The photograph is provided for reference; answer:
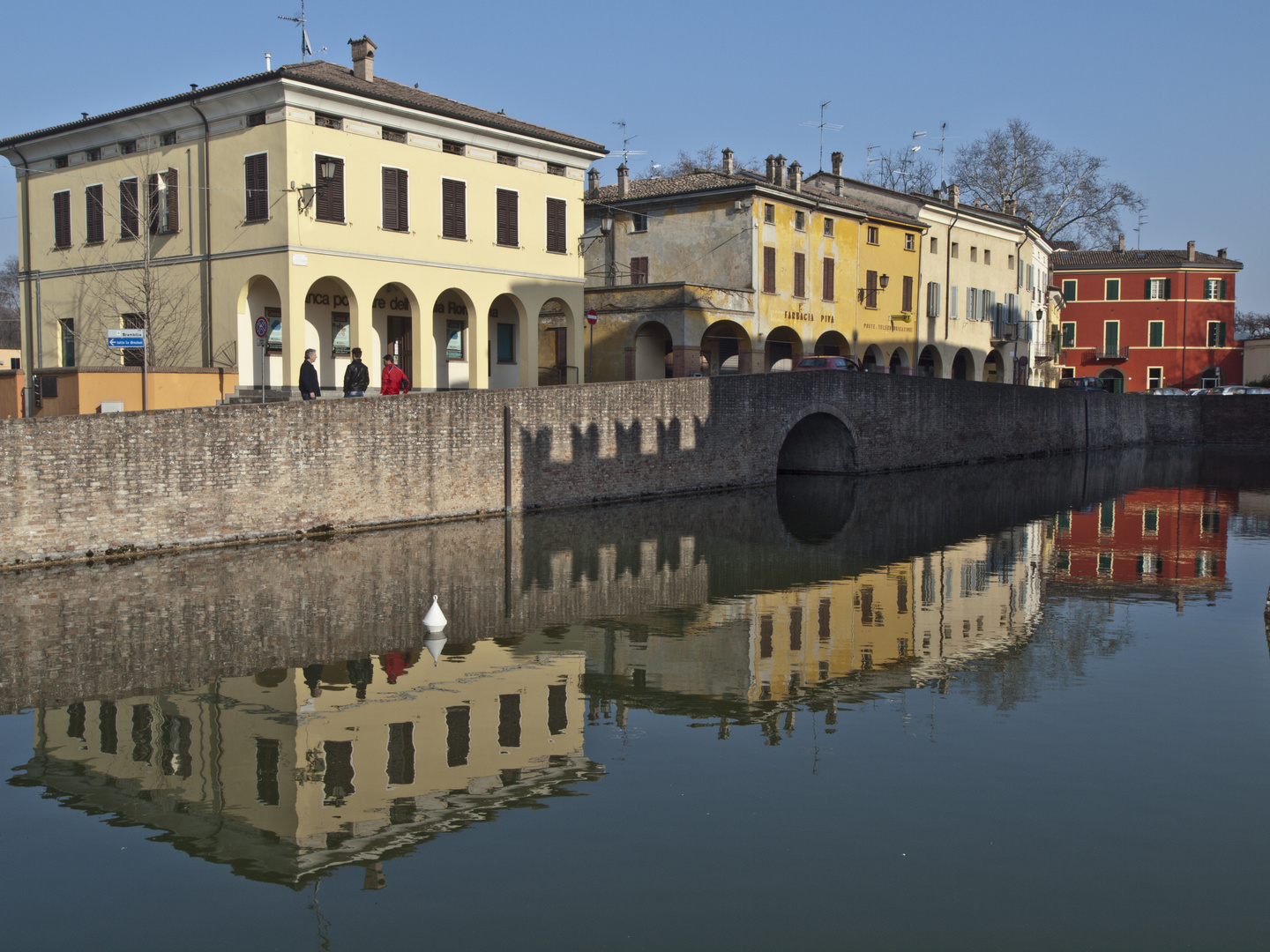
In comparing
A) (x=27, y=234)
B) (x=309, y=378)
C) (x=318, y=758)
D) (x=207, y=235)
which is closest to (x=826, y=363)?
(x=207, y=235)

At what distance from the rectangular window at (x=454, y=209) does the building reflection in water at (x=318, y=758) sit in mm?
18773

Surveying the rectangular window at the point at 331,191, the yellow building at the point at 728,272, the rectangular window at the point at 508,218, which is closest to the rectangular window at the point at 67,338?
the rectangular window at the point at 331,191

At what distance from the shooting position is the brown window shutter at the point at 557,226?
103 ft

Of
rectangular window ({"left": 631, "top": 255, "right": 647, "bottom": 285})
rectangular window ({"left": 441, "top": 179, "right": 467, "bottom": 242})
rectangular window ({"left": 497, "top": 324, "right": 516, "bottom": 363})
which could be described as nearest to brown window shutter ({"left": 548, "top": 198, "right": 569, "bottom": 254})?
rectangular window ({"left": 497, "top": 324, "right": 516, "bottom": 363})

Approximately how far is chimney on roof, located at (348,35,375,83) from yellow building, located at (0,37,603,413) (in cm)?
6

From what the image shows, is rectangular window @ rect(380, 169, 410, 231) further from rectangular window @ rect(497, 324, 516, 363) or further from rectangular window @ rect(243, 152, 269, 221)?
rectangular window @ rect(497, 324, 516, 363)

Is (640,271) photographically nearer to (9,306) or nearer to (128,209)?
(128,209)

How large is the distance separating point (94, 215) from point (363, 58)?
755 centimetres

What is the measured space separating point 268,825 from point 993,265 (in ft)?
162

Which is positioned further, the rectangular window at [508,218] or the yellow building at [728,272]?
the yellow building at [728,272]

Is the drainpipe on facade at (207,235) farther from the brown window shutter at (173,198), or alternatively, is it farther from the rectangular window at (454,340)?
the rectangular window at (454,340)

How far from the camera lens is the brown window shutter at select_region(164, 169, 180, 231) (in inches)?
1074

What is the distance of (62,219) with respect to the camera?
2975 centimetres

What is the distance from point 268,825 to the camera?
7.77 m
